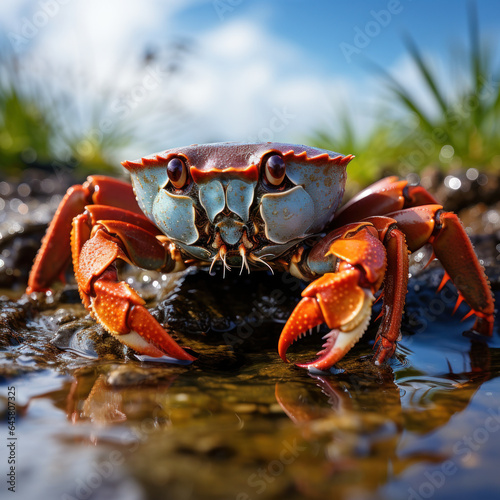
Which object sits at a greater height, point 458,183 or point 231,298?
point 458,183

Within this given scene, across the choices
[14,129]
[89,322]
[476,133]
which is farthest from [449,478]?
[14,129]

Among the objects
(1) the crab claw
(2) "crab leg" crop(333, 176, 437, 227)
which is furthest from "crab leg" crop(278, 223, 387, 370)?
(2) "crab leg" crop(333, 176, 437, 227)

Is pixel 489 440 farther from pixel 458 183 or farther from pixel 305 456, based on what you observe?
pixel 458 183

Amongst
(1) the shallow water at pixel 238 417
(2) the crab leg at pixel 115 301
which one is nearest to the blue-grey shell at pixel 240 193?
(2) the crab leg at pixel 115 301

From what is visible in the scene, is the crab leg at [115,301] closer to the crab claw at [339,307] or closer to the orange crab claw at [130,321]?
the orange crab claw at [130,321]

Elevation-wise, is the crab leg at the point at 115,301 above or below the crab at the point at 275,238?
below

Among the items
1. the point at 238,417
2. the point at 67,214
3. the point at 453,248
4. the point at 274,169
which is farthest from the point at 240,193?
the point at 67,214

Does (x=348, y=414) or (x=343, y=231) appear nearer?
(x=348, y=414)
